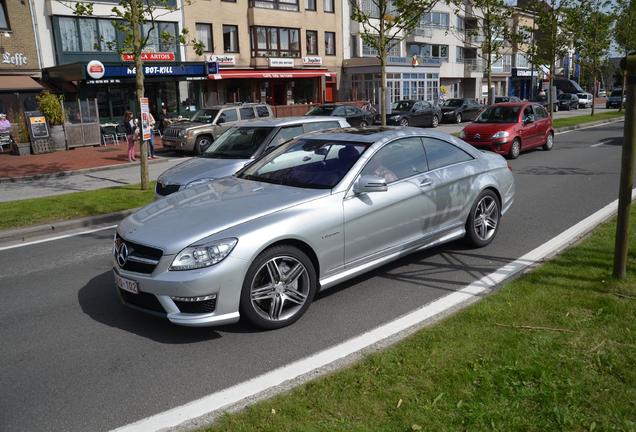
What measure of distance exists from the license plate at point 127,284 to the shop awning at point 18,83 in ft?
80.9

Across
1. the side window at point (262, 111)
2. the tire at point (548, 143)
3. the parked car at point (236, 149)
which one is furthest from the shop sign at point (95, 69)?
the tire at point (548, 143)

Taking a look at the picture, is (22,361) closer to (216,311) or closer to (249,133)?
(216,311)

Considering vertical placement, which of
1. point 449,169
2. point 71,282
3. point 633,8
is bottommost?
point 71,282

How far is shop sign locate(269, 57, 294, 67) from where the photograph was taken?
1484 inches

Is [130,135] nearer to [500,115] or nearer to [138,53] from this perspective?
[138,53]

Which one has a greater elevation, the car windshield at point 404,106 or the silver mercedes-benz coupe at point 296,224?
the car windshield at point 404,106

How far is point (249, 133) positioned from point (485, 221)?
4.99m

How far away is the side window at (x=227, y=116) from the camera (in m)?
21.1

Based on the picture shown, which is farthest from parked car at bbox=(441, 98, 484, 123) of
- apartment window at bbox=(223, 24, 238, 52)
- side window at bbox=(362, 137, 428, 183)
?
side window at bbox=(362, 137, 428, 183)

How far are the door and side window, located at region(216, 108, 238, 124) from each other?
15885 mm

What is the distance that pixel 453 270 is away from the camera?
609 centimetres

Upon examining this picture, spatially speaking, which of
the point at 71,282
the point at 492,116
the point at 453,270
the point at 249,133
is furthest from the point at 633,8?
the point at 71,282

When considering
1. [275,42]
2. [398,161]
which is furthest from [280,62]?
[398,161]

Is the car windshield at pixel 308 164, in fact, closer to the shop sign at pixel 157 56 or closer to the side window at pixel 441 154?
the side window at pixel 441 154
